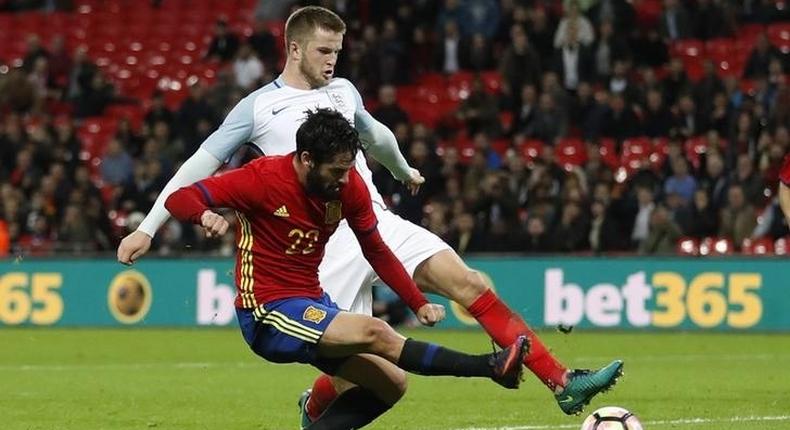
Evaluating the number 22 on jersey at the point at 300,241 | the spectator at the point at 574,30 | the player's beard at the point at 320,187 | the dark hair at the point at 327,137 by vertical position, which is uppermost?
the dark hair at the point at 327,137

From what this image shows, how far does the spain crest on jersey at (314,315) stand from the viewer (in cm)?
731

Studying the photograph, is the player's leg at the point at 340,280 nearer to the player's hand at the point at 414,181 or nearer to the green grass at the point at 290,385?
the player's hand at the point at 414,181

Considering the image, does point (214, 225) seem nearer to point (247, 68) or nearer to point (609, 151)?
point (609, 151)

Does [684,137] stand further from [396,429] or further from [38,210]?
[396,429]

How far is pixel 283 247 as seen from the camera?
7.48 metres

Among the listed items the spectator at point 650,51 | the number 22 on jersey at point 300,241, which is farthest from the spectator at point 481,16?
the number 22 on jersey at point 300,241

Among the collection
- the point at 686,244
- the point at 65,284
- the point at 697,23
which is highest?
the point at 697,23

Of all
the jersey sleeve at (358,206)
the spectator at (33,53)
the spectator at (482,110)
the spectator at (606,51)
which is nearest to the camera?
the jersey sleeve at (358,206)

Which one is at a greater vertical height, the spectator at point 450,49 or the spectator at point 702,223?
the spectator at point 450,49

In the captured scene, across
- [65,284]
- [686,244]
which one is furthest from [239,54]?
[686,244]

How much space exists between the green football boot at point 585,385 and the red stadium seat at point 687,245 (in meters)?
11.5

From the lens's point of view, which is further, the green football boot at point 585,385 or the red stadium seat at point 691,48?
the red stadium seat at point 691,48

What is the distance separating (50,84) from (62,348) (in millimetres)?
9735

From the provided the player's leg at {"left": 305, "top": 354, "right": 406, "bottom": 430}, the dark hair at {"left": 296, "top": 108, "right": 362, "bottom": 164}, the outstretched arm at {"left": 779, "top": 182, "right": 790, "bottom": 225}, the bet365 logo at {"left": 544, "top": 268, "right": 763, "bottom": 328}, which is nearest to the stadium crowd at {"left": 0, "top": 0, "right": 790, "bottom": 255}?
the bet365 logo at {"left": 544, "top": 268, "right": 763, "bottom": 328}
